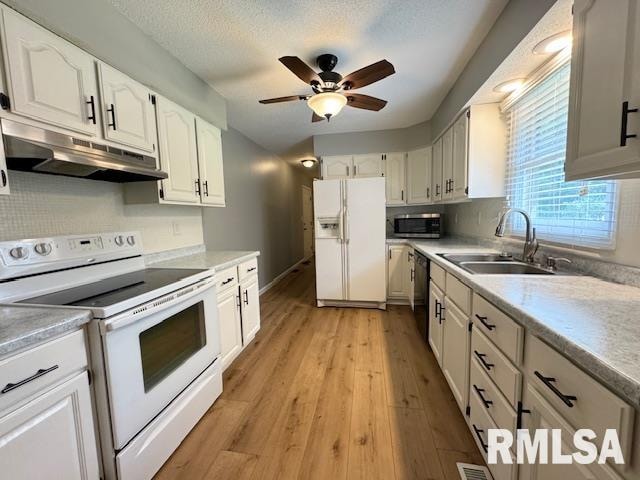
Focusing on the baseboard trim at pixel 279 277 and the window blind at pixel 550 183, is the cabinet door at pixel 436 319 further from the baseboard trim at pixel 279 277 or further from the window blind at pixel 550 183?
the baseboard trim at pixel 279 277

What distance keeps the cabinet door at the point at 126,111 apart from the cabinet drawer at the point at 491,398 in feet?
7.49

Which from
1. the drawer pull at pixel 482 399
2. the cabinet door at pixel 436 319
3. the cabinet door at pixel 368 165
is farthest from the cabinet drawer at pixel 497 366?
the cabinet door at pixel 368 165

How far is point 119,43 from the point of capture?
1537mm

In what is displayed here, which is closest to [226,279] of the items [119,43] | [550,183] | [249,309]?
[249,309]

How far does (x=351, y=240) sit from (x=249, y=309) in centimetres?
153

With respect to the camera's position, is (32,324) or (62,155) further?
(62,155)

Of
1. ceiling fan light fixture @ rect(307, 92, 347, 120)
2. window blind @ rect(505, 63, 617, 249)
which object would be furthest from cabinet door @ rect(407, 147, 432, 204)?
ceiling fan light fixture @ rect(307, 92, 347, 120)

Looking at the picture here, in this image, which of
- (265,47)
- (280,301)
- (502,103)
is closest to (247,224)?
(280,301)

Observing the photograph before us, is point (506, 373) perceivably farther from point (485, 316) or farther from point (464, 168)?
point (464, 168)

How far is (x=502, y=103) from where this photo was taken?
223 centimetres

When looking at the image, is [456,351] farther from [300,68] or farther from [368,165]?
[368,165]

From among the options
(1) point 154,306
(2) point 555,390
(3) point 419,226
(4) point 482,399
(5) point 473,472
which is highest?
(3) point 419,226

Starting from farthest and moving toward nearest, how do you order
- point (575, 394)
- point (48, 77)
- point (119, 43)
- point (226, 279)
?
point (226, 279)
point (119, 43)
point (48, 77)
point (575, 394)

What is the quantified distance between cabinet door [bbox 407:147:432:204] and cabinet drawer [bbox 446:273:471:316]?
2.16 metres
